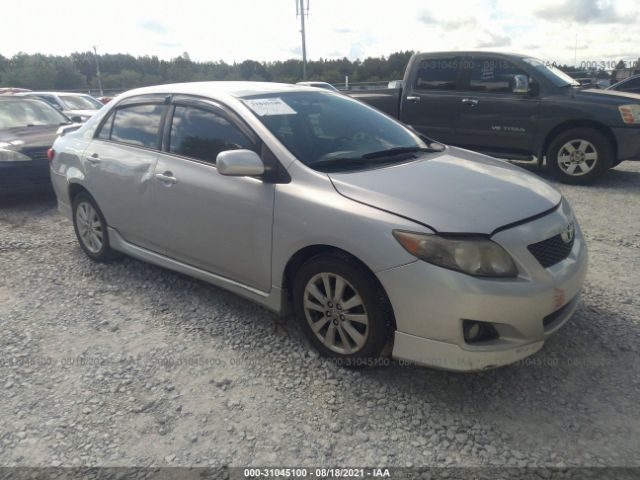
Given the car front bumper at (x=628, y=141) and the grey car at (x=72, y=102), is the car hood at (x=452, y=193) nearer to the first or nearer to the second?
the car front bumper at (x=628, y=141)

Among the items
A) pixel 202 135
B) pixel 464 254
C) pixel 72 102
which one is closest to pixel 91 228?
pixel 202 135

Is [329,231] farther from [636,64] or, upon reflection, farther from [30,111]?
[636,64]

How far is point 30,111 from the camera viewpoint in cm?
823

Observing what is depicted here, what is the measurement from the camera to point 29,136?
709cm

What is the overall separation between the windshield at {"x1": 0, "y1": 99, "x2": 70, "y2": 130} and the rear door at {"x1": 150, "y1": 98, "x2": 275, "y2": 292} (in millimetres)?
5645

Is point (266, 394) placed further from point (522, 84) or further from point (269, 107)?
point (522, 84)

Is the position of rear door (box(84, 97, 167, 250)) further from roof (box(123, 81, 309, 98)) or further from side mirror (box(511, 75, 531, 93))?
side mirror (box(511, 75, 531, 93))

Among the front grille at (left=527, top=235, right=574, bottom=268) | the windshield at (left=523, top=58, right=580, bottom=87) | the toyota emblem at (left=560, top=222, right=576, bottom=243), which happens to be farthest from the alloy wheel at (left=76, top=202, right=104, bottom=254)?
the windshield at (left=523, top=58, right=580, bottom=87)

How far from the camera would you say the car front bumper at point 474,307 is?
2342 millimetres

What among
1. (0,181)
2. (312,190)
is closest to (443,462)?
(312,190)

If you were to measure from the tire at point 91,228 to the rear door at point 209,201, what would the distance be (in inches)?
37.5

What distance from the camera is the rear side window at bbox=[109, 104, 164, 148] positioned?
3807 millimetres

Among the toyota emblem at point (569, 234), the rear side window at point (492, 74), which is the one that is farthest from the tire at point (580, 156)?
the toyota emblem at point (569, 234)

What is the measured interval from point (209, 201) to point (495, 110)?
5598 millimetres
